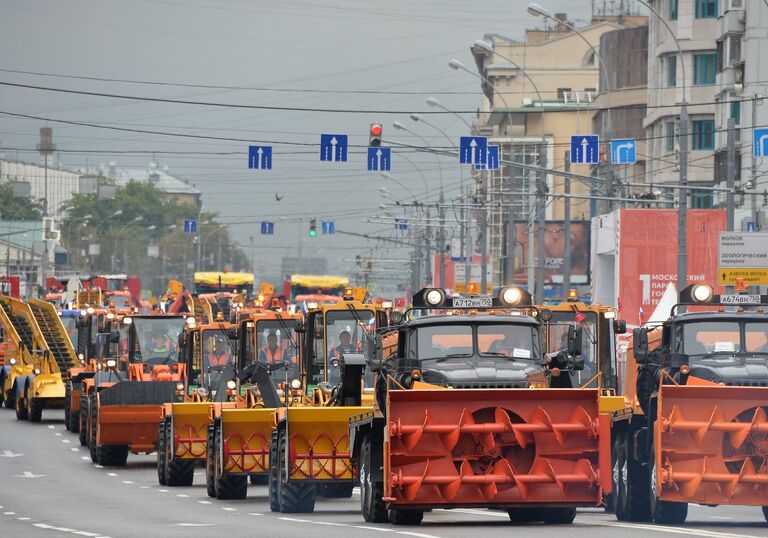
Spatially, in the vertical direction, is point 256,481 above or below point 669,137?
below

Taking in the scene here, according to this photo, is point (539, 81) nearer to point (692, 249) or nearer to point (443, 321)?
point (692, 249)

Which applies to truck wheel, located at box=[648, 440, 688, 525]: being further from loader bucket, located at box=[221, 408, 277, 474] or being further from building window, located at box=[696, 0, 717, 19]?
building window, located at box=[696, 0, 717, 19]

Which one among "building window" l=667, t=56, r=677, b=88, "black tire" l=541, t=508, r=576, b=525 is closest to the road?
"black tire" l=541, t=508, r=576, b=525

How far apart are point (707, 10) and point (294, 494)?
2697 inches

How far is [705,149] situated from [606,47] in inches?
854

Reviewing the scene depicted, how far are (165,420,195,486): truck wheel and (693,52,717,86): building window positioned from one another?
62.6 meters

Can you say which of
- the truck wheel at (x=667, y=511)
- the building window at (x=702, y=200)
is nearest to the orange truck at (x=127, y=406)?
the truck wheel at (x=667, y=511)

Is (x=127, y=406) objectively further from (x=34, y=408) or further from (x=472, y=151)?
(x=472, y=151)

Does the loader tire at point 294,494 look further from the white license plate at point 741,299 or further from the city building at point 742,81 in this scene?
the city building at point 742,81

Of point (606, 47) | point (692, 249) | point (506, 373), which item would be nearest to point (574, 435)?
point (506, 373)

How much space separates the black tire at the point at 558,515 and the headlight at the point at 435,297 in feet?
7.98

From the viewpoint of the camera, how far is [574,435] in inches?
720

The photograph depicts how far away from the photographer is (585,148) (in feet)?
172

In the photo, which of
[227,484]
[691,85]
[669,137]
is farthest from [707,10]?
[227,484]
